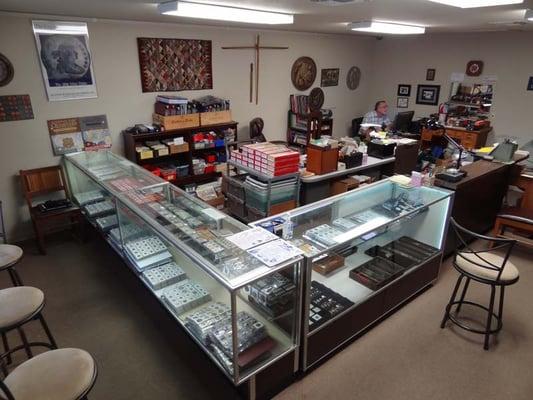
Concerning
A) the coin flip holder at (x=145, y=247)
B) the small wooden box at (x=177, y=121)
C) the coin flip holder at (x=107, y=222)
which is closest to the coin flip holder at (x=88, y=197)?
the coin flip holder at (x=107, y=222)

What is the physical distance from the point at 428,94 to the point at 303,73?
265cm

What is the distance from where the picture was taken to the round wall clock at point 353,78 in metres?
7.42

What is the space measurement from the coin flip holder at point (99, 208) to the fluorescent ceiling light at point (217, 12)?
195cm

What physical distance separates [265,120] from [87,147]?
2.93 metres

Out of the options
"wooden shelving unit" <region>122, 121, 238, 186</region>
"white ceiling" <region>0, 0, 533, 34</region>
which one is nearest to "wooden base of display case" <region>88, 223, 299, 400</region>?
"wooden shelving unit" <region>122, 121, 238, 186</region>

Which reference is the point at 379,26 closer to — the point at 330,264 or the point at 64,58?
the point at 330,264

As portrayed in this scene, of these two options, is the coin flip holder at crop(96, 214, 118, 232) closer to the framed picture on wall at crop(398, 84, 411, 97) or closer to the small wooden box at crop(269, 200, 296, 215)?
the small wooden box at crop(269, 200, 296, 215)

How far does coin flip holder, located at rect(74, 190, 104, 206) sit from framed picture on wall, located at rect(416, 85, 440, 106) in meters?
6.30

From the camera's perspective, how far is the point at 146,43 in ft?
15.1

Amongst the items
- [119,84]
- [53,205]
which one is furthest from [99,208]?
[119,84]

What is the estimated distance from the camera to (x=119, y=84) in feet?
15.0

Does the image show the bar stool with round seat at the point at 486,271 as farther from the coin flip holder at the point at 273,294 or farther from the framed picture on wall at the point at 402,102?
the framed picture on wall at the point at 402,102

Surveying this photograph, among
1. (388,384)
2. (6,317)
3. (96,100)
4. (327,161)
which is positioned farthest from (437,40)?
(6,317)

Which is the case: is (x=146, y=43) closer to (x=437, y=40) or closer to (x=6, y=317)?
(x=6, y=317)
